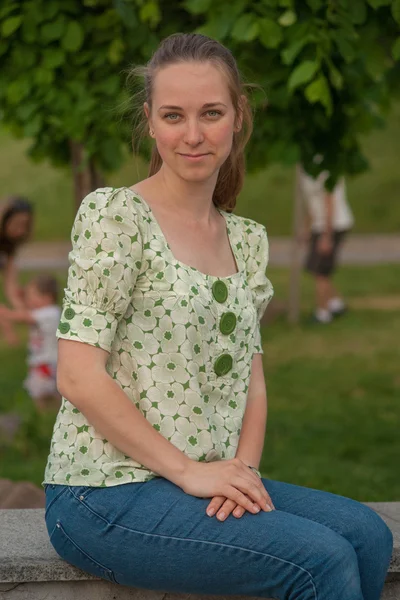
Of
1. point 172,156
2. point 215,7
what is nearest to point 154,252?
point 172,156

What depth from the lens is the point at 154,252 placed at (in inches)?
101

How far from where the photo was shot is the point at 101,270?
245 cm

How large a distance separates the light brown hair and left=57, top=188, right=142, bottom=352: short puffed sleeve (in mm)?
353

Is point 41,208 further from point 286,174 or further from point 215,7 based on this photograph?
point 215,7

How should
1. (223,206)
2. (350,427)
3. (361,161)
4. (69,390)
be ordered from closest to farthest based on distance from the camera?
(69,390), (223,206), (361,161), (350,427)

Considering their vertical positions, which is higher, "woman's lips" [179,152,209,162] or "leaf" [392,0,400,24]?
"leaf" [392,0,400,24]

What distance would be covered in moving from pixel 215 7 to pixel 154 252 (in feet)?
6.58

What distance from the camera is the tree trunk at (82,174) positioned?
5.15m

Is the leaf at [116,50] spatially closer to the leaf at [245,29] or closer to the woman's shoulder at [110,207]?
the leaf at [245,29]

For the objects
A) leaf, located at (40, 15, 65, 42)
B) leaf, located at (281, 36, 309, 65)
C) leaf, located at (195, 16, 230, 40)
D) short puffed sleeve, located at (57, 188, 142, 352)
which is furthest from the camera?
leaf, located at (40, 15, 65, 42)

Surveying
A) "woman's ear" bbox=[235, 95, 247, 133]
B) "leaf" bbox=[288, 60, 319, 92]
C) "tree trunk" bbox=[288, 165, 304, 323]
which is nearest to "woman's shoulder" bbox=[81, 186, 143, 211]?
"woman's ear" bbox=[235, 95, 247, 133]

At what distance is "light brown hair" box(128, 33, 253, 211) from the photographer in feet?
8.63

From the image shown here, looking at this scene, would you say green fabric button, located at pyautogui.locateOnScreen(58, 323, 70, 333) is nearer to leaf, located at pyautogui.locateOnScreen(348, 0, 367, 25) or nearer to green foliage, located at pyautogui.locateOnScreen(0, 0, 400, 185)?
green foliage, located at pyautogui.locateOnScreen(0, 0, 400, 185)

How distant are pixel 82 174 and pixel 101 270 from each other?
294 centimetres
